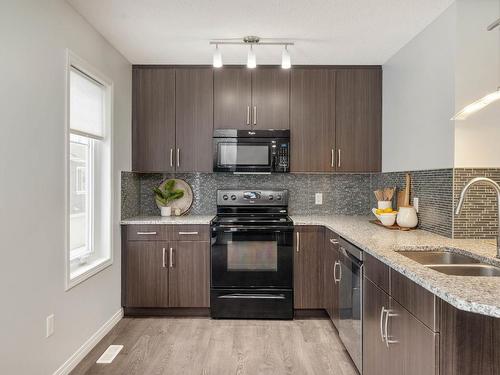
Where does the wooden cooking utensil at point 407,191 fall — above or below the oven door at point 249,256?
above

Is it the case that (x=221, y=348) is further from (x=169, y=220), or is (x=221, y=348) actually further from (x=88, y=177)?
(x=88, y=177)

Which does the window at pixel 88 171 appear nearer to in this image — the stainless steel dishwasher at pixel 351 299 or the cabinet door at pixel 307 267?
the cabinet door at pixel 307 267

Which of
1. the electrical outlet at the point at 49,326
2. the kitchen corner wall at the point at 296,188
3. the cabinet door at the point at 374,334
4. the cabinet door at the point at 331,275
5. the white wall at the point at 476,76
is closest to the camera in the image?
the cabinet door at the point at 374,334

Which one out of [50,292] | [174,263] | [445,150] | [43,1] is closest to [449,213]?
[445,150]

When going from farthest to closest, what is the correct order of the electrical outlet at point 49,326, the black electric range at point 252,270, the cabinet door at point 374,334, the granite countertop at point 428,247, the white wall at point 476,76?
1. the black electric range at point 252,270
2. the white wall at point 476,76
3. the electrical outlet at point 49,326
4. the cabinet door at point 374,334
5. the granite countertop at point 428,247

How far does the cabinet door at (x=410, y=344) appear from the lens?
141 cm

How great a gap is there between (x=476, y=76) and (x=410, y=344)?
5.45ft

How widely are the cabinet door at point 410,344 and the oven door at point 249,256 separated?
1532 millimetres

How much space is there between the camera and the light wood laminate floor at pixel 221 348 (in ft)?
8.11

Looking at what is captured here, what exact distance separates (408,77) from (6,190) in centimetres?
284

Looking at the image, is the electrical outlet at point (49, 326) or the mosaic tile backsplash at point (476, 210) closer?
the electrical outlet at point (49, 326)

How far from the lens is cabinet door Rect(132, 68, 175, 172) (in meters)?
3.65

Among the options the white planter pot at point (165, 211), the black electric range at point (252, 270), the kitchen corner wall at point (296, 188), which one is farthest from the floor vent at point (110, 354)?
the kitchen corner wall at point (296, 188)

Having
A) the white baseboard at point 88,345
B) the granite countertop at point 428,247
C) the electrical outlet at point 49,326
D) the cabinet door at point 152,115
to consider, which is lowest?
the white baseboard at point 88,345
